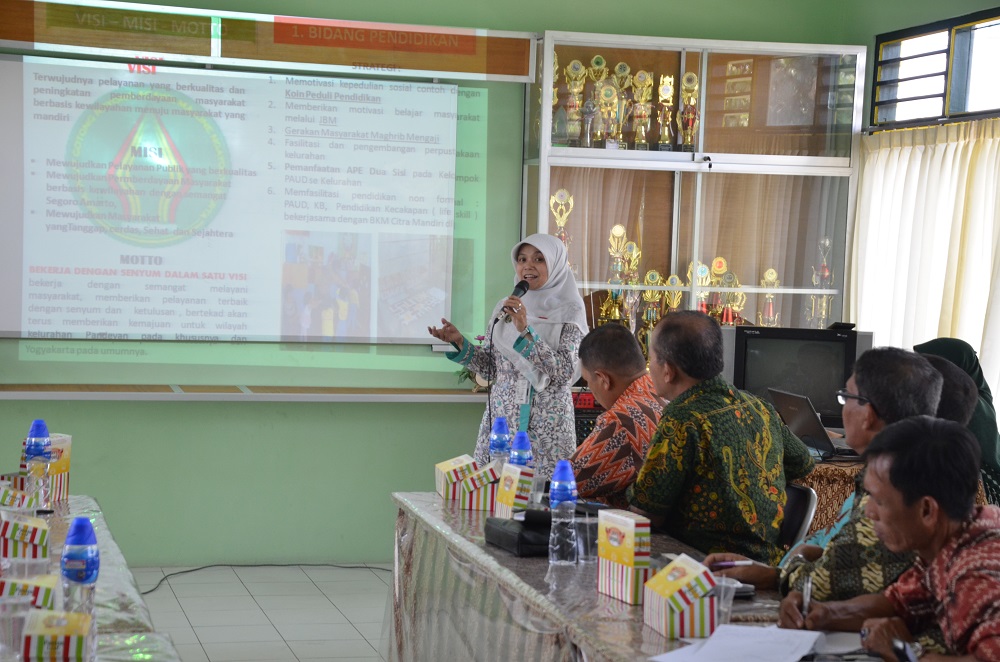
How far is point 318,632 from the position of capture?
14.8 feet

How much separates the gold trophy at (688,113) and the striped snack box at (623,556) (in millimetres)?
3643

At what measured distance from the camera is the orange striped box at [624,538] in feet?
7.41

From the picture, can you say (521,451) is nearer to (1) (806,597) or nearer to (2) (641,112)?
(1) (806,597)

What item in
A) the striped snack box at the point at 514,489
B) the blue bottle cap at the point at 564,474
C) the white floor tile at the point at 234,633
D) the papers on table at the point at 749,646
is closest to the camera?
the papers on table at the point at 749,646

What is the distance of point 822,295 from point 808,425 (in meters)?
1.60

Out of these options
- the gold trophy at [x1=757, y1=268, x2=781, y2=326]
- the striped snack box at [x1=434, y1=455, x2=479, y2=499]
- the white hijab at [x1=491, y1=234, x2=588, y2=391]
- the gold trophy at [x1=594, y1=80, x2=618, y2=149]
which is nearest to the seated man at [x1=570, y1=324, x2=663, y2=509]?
the striped snack box at [x1=434, y1=455, x2=479, y2=499]

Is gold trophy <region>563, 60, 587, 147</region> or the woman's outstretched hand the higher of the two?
gold trophy <region>563, 60, 587, 147</region>

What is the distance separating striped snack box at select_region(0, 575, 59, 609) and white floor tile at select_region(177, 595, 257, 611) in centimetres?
290

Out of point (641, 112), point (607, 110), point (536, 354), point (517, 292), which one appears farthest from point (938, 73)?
point (536, 354)

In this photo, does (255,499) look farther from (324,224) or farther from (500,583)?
(500,583)

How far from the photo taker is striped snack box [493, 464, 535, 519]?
9.89 ft

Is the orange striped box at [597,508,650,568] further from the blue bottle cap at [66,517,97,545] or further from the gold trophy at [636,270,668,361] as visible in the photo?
the gold trophy at [636,270,668,361]

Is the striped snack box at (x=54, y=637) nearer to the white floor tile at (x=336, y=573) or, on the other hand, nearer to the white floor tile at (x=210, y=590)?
the white floor tile at (x=210, y=590)

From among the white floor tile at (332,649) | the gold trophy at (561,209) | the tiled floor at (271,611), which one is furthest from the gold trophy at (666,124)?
the white floor tile at (332,649)
